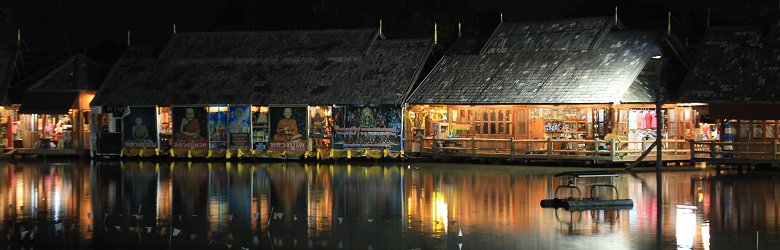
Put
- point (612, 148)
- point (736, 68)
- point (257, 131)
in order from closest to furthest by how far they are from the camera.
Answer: point (612, 148) < point (736, 68) < point (257, 131)

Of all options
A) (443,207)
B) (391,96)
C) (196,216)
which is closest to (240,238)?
(196,216)

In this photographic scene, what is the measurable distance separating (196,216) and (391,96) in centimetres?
2060

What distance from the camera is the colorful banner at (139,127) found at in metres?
45.0

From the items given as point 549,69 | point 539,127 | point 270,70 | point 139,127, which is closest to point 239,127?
point 270,70

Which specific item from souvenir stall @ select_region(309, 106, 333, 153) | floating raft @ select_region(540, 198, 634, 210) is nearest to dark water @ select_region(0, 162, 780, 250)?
floating raft @ select_region(540, 198, 634, 210)

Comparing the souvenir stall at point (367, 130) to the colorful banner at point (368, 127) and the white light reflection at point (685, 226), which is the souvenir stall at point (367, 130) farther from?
the white light reflection at point (685, 226)

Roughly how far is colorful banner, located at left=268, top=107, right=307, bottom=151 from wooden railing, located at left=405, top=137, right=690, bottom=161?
Result: 409 centimetres

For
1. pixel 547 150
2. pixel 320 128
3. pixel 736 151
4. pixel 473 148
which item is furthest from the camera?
pixel 320 128

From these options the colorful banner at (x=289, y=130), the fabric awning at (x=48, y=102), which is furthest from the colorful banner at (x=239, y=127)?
the fabric awning at (x=48, y=102)

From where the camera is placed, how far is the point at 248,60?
46312 mm

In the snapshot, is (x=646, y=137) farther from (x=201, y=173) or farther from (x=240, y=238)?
(x=240, y=238)

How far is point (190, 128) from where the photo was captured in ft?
146

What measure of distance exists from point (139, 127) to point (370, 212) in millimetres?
24681

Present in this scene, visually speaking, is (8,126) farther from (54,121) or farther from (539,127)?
(539,127)
